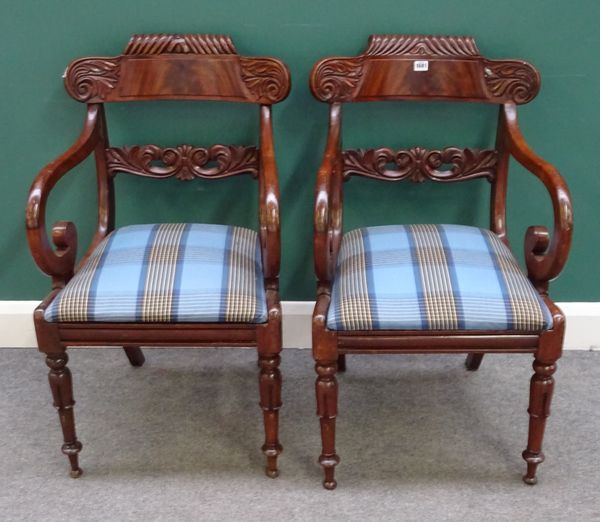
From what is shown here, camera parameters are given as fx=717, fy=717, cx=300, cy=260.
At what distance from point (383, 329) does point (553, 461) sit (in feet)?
1.95

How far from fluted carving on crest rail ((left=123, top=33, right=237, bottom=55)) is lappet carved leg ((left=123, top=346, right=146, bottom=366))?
80 cm

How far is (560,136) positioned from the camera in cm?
189

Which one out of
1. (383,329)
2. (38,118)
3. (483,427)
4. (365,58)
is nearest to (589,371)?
(483,427)

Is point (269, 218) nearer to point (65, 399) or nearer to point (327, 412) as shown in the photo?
point (327, 412)

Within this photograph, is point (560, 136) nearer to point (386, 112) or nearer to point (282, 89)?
point (386, 112)

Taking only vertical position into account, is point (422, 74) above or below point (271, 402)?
above

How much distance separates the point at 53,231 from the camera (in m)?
1.51

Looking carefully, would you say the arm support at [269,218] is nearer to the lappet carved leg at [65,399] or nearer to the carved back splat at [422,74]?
the carved back splat at [422,74]

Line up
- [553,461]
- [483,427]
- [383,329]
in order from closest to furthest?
1. [383,329]
2. [553,461]
3. [483,427]

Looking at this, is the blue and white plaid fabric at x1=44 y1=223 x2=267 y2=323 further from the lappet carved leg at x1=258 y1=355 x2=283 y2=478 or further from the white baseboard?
the white baseboard

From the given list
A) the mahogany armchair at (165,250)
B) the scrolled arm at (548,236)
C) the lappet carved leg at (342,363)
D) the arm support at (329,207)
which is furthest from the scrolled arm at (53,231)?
the scrolled arm at (548,236)

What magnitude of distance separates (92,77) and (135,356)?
0.78 m

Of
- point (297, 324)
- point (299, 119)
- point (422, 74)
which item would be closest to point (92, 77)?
point (299, 119)

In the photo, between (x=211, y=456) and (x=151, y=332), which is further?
(x=211, y=456)
